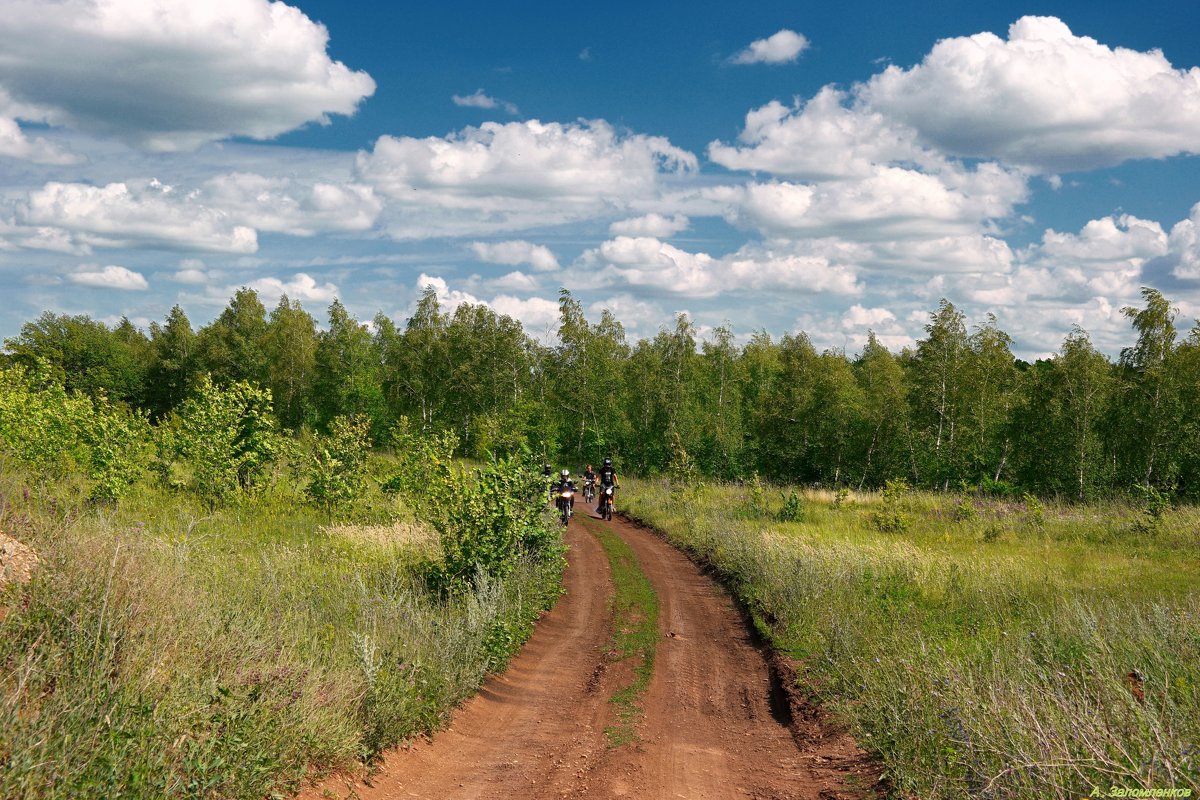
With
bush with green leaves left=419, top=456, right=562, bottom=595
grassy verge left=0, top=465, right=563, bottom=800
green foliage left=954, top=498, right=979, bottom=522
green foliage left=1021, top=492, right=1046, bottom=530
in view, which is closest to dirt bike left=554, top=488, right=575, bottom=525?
bush with green leaves left=419, top=456, right=562, bottom=595

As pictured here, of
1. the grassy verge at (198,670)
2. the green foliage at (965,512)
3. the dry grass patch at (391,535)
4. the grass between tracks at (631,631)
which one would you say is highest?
the grassy verge at (198,670)

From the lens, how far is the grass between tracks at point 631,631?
896cm

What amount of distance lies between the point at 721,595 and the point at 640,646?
4602 mm

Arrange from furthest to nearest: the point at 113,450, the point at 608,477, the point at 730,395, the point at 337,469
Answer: the point at 730,395 → the point at 608,477 → the point at 337,469 → the point at 113,450

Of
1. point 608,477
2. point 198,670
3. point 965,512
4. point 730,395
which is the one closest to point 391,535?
point 198,670

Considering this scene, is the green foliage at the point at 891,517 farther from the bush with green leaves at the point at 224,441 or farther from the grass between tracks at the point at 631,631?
the bush with green leaves at the point at 224,441

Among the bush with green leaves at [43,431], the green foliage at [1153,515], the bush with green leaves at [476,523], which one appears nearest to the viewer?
the bush with green leaves at [476,523]

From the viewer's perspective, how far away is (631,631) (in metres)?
13.2

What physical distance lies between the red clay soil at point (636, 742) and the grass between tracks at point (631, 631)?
0.15 metres

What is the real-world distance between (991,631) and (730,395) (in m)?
48.8

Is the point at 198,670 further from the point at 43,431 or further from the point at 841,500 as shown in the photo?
the point at 841,500

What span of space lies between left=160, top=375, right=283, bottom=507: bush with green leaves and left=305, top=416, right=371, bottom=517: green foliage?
1144 mm

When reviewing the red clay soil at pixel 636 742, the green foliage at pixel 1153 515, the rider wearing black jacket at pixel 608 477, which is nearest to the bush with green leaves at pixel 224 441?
the red clay soil at pixel 636 742

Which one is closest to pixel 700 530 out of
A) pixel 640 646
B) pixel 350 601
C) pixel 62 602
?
pixel 640 646
